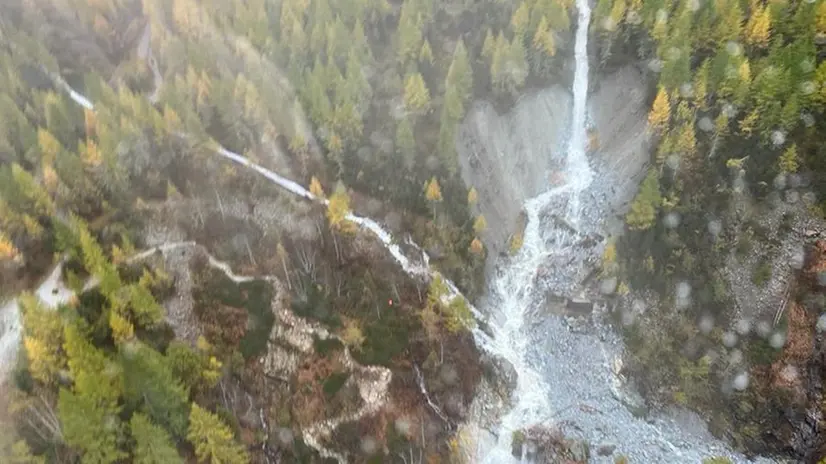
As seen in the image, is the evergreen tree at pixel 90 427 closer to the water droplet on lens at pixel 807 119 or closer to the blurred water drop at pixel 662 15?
the water droplet on lens at pixel 807 119

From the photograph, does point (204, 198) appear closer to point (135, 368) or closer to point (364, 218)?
point (364, 218)

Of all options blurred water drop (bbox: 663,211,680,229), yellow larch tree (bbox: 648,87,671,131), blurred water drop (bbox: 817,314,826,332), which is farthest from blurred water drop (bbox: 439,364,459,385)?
yellow larch tree (bbox: 648,87,671,131)

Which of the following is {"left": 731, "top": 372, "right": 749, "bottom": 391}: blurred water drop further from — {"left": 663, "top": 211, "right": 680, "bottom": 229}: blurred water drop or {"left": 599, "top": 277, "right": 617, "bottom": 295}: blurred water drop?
Result: {"left": 663, "top": 211, "right": 680, "bottom": 229}: blurred water drop

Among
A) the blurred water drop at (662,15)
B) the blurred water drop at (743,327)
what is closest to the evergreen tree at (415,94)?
the blurred water drop at (662,15)

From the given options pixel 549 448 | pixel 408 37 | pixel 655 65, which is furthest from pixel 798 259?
pixel 408 37

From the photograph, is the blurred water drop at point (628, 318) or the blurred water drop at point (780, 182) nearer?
the blurred water drop at point (780, 182)

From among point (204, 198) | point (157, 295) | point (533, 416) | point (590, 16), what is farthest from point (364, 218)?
point (590, 16)
